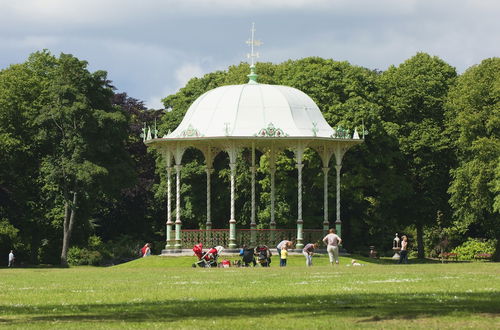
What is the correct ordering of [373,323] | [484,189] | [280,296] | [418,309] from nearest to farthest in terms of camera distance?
[373,323] → [418,309] → [280,296] → [484,189]

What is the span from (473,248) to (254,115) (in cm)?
3424

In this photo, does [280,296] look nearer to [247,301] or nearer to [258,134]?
[247,301]

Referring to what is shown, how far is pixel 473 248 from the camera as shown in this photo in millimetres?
87562

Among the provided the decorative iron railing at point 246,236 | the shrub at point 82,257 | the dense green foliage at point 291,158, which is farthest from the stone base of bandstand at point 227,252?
the shrub at point 82,257

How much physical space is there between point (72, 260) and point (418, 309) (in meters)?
61.6

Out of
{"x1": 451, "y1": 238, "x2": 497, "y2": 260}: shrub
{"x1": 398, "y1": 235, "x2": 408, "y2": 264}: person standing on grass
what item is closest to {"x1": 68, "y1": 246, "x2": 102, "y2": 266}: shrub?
{"x1": 398, "y1": 235, "x2": 408, "y2": 264}: person standing on grass

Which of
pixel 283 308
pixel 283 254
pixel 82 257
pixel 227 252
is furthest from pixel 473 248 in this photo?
pixel 283 308

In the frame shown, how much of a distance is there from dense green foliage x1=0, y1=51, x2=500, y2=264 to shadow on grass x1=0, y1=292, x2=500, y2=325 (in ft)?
158

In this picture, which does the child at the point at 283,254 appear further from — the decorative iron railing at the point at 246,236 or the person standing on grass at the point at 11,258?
the person standing on grass at the point at 11,258

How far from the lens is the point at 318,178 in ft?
237

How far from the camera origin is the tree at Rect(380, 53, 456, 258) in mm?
76375

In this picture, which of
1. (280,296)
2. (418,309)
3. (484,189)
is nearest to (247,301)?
(280,296)

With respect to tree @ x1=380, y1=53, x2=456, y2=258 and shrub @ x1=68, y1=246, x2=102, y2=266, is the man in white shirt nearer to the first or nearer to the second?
shrub @ x1=68, y1=246, x2=102, y2=266

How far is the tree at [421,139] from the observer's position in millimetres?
76375
